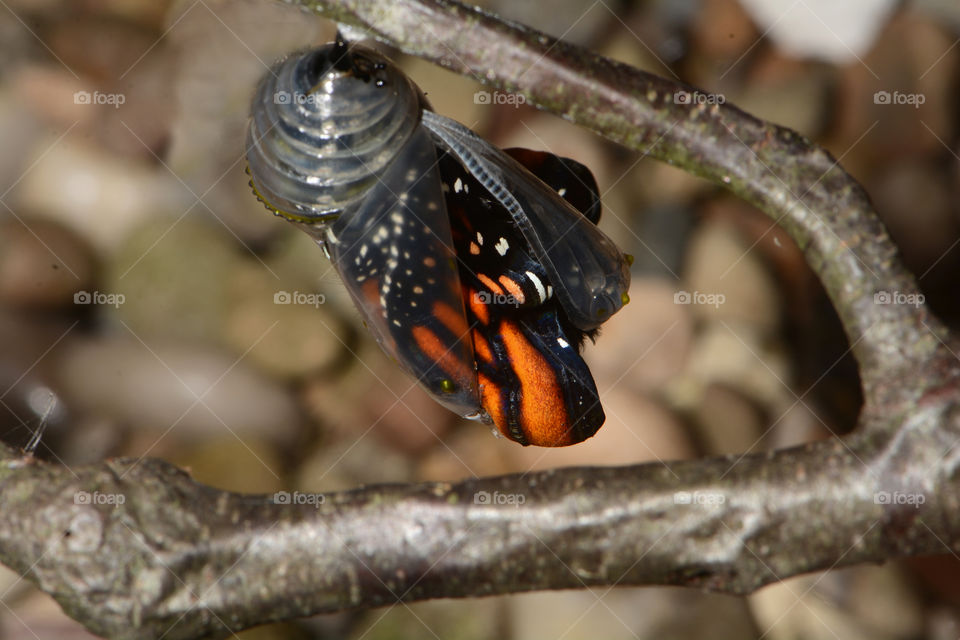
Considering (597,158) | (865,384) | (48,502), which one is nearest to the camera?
(48,502)

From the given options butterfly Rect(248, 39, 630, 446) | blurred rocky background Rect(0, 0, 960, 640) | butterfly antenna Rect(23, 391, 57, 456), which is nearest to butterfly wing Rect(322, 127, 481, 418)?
butterfly Rect(248, 39, 630, 446)

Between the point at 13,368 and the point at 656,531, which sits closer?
the point at 656,531

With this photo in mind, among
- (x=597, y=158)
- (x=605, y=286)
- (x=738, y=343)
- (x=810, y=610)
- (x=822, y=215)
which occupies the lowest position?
(x=810, y=610)

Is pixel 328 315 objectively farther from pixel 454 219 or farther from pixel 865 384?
pixel 865 384

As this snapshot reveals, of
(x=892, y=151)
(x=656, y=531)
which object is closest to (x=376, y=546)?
(x=656, y=531)

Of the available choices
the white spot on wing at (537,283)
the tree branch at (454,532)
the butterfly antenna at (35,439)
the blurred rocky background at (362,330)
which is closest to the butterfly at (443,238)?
the white spot on wing at (537,283)

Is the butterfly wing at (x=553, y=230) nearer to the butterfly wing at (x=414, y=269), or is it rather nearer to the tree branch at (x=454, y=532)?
the butterfly wing at (x=414, y=269)
